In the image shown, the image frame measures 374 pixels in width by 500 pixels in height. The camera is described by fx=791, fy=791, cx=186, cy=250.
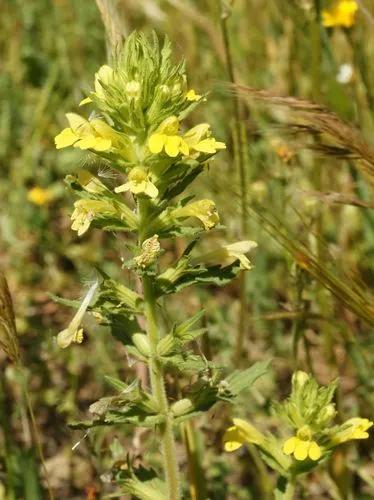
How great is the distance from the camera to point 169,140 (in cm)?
134

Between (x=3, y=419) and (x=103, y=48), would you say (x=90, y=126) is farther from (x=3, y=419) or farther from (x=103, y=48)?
(x=103, y=48)

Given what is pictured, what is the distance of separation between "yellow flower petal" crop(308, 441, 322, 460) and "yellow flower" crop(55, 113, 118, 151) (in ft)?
2.28

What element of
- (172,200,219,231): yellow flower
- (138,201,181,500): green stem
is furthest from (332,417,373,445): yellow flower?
(172,200,219,231): yellow flower

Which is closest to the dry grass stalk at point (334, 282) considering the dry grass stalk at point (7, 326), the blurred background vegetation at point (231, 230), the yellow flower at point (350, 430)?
the blurred background vegetation at point (231, 230)

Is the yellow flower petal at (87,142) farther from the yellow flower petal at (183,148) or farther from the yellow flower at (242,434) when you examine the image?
the yellow flower at (242,434)

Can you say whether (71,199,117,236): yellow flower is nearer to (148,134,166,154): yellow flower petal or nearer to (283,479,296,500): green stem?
(148,134,166,154): yellow flower petal

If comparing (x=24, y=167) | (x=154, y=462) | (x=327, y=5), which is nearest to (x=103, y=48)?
(x=24, y=167)

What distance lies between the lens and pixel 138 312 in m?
1.52

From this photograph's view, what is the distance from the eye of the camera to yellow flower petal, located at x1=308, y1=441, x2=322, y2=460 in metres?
1.52

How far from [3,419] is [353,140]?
106cm

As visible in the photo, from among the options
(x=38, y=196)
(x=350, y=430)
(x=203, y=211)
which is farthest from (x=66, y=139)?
(x=38, y=196)

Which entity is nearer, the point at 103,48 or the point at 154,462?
the point at 154,462

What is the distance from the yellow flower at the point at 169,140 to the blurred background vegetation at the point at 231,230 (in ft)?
0.87

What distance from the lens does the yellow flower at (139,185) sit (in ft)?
4.50
